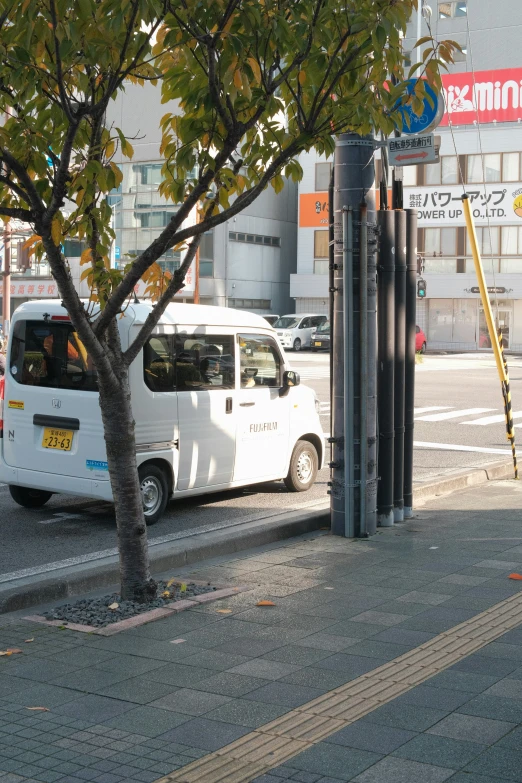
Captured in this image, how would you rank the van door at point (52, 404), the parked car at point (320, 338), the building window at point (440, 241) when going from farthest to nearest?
the building window at point (440, 241) → the parked car at point (320, 338) → the van door at point (52, 404)

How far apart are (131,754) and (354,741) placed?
966 millimetres

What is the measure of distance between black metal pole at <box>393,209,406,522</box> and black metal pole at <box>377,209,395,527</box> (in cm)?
10

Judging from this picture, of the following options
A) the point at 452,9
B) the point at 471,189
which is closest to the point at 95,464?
the point at 471,189

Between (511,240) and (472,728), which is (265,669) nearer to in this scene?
(472,728)

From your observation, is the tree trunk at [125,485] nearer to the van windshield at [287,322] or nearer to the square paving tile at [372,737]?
the square paving tile at [372,737]

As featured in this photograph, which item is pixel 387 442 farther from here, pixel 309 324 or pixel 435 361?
pixel 309 324

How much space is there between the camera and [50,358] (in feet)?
32.4

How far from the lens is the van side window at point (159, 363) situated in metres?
9.64

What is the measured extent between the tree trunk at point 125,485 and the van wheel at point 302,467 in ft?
15.7

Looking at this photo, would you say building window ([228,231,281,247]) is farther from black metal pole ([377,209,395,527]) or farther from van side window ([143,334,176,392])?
black metal pole ([377,209,395,527])

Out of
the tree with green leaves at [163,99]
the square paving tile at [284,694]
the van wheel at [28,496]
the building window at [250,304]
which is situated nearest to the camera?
the square paving tile at [284,694]

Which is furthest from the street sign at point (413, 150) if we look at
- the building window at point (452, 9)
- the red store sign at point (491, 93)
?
the building window at point (452, 9)

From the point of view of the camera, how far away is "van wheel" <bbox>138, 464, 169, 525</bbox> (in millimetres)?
9602

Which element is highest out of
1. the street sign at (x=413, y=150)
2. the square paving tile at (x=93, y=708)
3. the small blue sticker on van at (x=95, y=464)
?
the street sign at (x=413, y=150)
